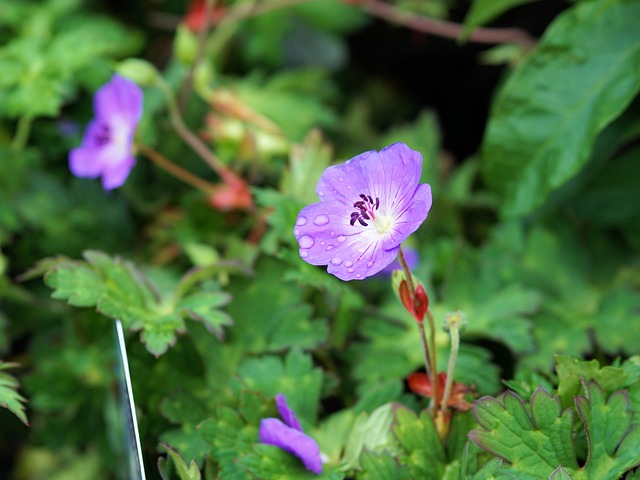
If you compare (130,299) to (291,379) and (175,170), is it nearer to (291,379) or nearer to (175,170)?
(291,379)

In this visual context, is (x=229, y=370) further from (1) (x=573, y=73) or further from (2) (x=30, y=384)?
(1) (x=573, y=73)

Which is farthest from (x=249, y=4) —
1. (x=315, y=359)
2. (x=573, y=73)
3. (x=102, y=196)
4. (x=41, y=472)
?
(x=41, y=472)

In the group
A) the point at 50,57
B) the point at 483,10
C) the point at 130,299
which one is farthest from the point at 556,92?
the point at 50,57

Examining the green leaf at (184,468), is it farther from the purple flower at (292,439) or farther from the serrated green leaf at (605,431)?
the serrated green leaf at (605,431)

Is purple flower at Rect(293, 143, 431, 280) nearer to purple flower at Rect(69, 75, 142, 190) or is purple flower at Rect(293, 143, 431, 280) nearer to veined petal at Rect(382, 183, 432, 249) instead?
veined petal at Rect(382, 183, 432, 249)

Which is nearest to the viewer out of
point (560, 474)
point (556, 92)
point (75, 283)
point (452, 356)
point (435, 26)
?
point (560, 474)

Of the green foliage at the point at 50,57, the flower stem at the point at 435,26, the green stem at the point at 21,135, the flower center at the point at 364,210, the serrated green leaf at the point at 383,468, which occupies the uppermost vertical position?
the flower stem at the point at 435,26

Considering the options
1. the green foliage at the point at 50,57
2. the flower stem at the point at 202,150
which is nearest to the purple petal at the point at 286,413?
the flower stem at the point at 202,150
